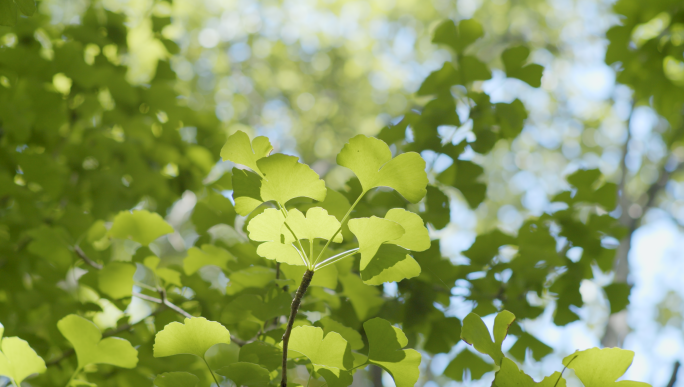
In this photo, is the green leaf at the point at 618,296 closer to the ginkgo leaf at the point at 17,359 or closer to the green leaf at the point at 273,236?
the green leaf at the point at 273,236

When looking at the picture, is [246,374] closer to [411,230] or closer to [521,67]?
[411,230]

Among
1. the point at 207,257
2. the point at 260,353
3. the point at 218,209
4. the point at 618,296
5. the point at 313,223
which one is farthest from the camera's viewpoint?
the point at 618,296

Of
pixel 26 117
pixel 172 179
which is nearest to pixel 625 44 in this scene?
pixel 172 179

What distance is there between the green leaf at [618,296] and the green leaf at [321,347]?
76 centimetres

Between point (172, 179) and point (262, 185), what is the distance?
855mm

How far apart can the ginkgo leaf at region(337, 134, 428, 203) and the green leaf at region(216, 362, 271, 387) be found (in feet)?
0.76

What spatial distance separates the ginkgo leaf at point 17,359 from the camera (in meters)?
0.46

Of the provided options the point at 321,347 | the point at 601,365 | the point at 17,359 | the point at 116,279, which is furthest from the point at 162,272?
the point at 601,365

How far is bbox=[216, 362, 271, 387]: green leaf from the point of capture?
46 cm

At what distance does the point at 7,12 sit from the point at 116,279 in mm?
414

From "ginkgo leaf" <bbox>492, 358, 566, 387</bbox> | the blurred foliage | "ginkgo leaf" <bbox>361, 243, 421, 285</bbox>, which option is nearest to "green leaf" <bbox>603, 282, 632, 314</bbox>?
the blurred foliage

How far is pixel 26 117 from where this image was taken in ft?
3.09

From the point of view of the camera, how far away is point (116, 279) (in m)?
0.70

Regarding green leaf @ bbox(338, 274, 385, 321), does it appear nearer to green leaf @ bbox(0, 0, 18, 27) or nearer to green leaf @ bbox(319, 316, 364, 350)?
green leaf @ bbox(319, 316, 364, 350)
